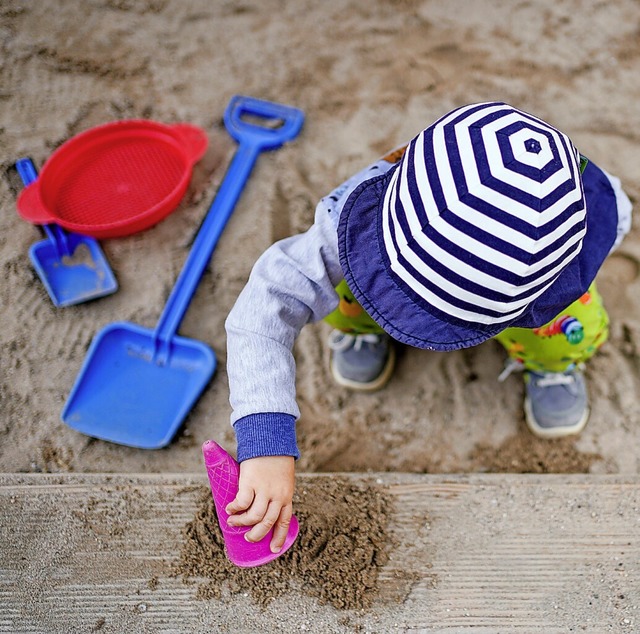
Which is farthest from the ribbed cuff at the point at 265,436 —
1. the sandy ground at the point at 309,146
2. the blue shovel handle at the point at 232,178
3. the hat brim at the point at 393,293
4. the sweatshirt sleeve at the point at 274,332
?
the blue shovel handle at the point at 232,178

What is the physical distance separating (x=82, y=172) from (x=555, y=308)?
3.95 feet

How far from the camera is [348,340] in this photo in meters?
1.39

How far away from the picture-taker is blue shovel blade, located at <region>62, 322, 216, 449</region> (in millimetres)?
1311

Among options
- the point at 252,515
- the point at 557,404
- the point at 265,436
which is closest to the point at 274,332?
the point at 265,436

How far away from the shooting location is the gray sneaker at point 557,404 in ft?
4.32

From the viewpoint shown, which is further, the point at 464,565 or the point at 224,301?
the point at 224,301

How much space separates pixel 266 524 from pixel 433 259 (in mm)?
428

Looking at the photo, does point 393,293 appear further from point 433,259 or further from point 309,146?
point 309,146

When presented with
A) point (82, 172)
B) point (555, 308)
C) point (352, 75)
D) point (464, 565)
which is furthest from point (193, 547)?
point (352, 75)

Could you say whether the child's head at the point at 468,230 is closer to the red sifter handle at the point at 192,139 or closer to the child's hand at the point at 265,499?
the child's hand at the point at 265,499

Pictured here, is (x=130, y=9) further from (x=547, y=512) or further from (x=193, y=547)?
(x=547, y=512)

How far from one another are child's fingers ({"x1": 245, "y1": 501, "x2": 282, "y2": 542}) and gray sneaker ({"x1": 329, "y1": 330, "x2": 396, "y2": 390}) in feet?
1.67

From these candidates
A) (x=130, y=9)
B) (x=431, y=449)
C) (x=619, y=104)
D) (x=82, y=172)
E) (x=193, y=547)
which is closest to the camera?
(x=193, y=547)

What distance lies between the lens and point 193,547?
107cm
